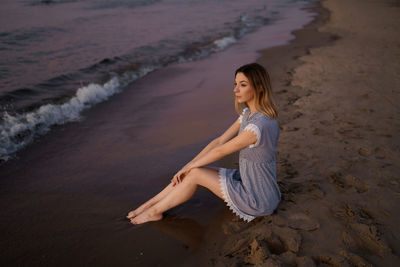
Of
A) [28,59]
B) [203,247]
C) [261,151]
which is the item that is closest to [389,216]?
[261,151]

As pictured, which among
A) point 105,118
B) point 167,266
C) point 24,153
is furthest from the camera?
point 105,118

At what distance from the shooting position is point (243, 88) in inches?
95.3

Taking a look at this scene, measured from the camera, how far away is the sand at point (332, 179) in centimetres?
220

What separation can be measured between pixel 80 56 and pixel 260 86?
907cm

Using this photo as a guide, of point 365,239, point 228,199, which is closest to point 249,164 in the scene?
point 228,199

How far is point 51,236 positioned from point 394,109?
500 centimetres

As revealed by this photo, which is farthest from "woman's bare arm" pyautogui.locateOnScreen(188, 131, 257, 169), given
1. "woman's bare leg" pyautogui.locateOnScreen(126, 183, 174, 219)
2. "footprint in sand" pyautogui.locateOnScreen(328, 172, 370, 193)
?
"footprint in sand" pyautogui.locateOnScreen(328, 172, 370, 193)

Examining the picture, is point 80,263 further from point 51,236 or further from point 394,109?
point 394,109

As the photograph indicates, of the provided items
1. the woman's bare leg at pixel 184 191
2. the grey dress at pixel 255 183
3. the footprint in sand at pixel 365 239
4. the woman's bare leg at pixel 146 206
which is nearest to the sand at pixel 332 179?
the footprint in sand at pixel 365 239

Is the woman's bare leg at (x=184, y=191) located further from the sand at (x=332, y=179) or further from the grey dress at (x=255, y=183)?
→ the sand at (x=332, y=179)

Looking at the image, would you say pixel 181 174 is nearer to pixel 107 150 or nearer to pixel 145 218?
pixel 145 218

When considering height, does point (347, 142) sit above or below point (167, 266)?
above

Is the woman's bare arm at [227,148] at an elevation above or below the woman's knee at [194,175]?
above

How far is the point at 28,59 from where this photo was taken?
9.02 meters
